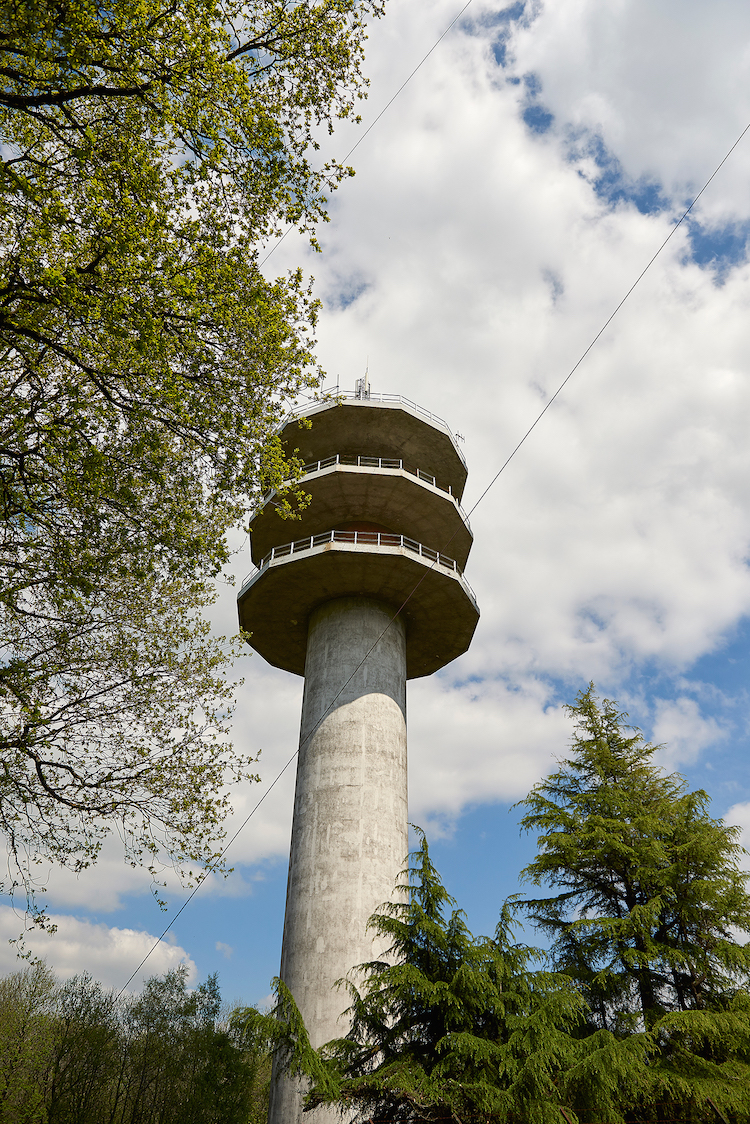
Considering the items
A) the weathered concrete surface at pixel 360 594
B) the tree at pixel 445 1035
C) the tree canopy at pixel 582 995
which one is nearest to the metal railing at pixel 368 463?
the weathered concrete surface at pixel 360 594

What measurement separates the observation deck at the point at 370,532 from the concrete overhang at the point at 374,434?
3cm

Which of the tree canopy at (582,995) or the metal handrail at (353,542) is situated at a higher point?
the metal handrail at (353,542)

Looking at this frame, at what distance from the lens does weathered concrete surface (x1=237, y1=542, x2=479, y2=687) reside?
69.5 feet

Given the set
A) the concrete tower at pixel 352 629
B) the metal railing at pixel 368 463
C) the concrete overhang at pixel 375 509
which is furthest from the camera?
the metal railing at pixel 368 463

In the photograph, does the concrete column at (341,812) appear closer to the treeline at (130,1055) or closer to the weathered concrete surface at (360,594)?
the weathered concrete surface at (360,594)

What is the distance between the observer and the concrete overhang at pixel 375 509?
2162 centimetres

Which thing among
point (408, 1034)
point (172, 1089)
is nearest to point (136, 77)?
point (408, 1034)

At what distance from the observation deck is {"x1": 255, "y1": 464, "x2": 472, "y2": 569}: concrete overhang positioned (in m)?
0.03

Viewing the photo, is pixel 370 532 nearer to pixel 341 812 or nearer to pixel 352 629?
pixel 352 629

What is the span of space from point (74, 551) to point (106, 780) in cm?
393

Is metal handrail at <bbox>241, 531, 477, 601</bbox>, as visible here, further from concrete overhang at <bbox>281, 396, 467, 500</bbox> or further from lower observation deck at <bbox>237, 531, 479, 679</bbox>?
concrete overhang at <bbox>281, 396, 467, 500</bbox>

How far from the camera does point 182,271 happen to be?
991cm

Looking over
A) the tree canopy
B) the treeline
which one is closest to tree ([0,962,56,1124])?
the treeline

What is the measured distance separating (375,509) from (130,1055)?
87.4ft
